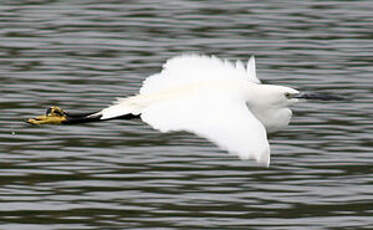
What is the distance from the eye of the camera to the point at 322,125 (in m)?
13.3

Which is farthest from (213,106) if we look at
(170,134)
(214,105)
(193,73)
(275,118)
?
(170,134)

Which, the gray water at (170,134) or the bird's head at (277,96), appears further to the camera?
the gray water at (170,134)

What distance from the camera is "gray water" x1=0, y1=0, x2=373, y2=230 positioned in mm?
10555

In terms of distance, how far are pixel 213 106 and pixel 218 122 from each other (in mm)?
408

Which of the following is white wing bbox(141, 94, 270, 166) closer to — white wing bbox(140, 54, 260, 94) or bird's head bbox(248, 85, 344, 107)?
bird's head bbox(248, 85, 344, 107)

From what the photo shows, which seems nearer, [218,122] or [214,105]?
[218,122]

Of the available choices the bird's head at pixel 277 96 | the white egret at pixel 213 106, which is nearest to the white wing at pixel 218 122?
the white egret at pixel 213 106

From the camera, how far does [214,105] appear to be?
9500mm

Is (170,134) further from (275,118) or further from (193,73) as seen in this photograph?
(275,118)

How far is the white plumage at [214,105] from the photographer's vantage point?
8.86 meters

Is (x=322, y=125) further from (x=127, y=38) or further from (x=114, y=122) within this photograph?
(x=127, y=38)

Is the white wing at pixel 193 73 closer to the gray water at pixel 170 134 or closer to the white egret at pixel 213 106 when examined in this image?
the white egret at pixel 213 106

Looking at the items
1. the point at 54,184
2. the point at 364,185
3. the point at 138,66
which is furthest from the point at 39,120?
the point at 138,66

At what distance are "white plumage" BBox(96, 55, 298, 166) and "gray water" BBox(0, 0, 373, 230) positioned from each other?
2.73 ft
